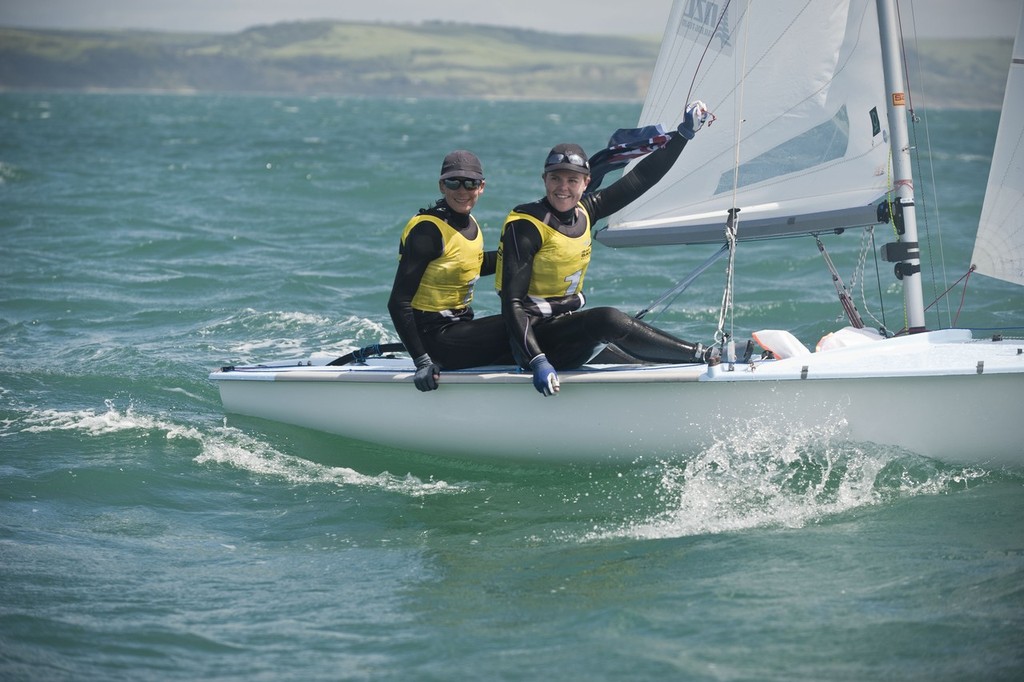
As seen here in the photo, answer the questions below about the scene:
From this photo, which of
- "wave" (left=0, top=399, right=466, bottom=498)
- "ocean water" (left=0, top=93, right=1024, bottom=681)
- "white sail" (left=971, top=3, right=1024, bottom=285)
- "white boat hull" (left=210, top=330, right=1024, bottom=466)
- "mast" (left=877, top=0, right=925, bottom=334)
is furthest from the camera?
"wave" (left=0, top=399, right=466, bottom=498)

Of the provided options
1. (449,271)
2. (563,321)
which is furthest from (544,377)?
(449,271)

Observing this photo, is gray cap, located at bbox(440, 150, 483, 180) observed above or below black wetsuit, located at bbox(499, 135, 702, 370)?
above

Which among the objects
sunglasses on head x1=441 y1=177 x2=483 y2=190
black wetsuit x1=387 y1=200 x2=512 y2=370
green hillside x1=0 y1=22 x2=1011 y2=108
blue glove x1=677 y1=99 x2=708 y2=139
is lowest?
black wetsuit x1=387 y1=200 x2=512 y2=370

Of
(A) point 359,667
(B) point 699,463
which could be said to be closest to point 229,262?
(B) point 699,463

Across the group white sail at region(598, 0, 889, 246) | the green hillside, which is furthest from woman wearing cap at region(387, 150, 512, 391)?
the green hillside

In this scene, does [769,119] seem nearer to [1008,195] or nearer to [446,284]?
[1008,195]

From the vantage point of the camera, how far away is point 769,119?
20.6ft

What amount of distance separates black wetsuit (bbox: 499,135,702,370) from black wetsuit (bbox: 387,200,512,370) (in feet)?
0.83

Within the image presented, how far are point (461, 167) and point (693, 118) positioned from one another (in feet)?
3.71

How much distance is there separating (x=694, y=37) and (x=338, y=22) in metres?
183

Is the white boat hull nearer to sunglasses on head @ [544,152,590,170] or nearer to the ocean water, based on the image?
the ocean water

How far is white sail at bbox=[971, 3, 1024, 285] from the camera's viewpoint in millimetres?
5629

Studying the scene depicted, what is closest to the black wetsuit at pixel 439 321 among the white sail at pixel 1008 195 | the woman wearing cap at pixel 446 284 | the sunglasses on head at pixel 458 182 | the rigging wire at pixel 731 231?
the woman wearing cap at pixel 446 284

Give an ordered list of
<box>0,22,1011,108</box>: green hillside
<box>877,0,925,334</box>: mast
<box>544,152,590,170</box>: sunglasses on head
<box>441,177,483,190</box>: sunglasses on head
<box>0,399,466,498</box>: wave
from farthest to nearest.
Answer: <box>0,22,1011,108</box>: green hillside
<box>0,399,466,498</box>: wave
<box>877,0,925,334</box>: mast
<box>441,177,483,190</box>: sunglasses on head
<box>544,152,590,170</box>: sunglasses on head
